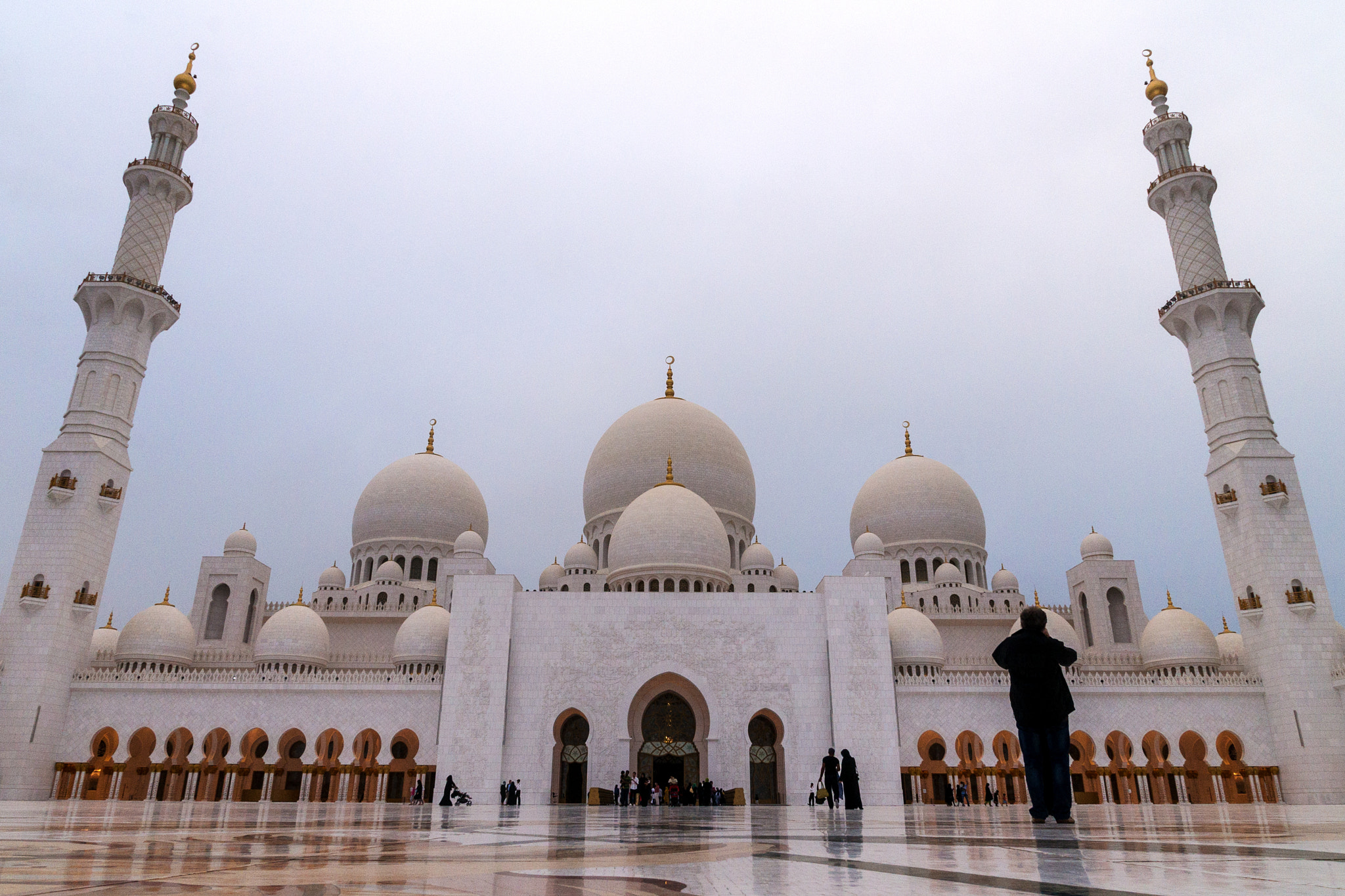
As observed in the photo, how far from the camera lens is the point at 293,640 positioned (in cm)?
2142

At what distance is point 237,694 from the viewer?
1964 cm

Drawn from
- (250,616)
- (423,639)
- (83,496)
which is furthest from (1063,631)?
(83,496)

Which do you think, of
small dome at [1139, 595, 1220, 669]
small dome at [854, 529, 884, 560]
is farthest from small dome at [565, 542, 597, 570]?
small dome at [1139, 595, 1220, 669]

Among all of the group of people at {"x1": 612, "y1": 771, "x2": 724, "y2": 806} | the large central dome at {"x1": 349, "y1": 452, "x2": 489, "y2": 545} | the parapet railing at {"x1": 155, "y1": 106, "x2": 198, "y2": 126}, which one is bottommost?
the group of people at {"x1": 612, "y1": 771, "x2": 724, "y2": 806}

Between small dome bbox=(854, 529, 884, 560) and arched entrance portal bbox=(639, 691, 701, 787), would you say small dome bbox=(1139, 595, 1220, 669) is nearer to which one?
small dome bbox=(854, 529, 884, 560)

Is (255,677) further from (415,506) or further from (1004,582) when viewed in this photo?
(1004,582)

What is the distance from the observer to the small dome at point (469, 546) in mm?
26188

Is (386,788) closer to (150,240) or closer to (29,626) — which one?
(29,626)

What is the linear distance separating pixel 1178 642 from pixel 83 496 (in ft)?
88.9

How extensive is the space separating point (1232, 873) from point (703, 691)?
57.4 ft

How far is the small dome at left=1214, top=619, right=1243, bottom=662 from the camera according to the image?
2294 centimetres

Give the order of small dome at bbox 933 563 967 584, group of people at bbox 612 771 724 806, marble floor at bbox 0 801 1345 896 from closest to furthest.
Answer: marble floor at bbox 0 801 1345 896 → group of people at bbox 612 771 724 806 → small dome at bbox 933 563 967 584

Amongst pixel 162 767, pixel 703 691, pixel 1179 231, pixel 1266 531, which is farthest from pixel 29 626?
pixel 1179 231

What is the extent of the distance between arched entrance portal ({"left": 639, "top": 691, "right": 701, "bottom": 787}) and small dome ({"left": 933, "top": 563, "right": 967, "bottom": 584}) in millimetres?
10644
